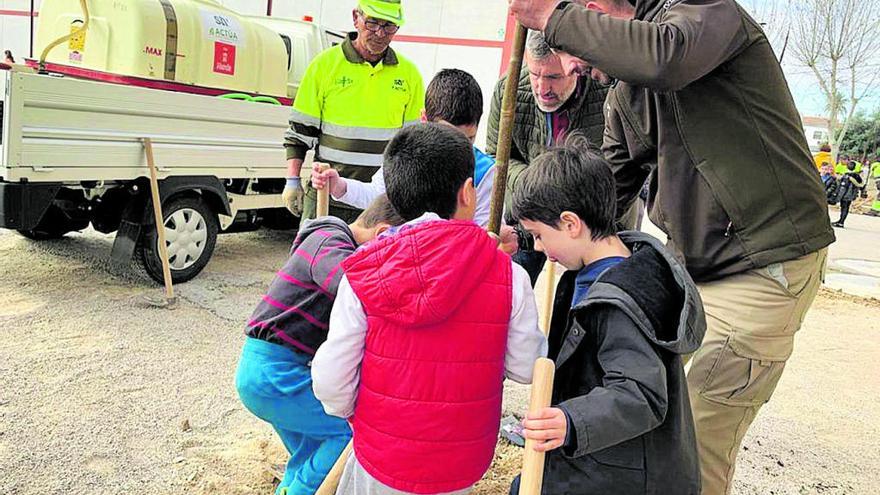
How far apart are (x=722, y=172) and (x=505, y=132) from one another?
68 centimetres

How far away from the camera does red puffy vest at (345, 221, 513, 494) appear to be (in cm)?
154

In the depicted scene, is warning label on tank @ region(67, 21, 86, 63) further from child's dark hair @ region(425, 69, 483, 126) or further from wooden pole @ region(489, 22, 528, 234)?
wooden pole @ region(489, 22, 528, 234)

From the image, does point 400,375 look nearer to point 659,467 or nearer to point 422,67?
point 659,467

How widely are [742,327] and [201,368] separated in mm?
3080

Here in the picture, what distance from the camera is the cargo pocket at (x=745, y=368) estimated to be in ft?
6.46

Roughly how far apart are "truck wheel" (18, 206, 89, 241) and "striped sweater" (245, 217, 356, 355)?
4325 millimetres

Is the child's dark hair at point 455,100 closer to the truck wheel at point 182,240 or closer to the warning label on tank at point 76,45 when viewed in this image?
the truck wheel at point 182,240

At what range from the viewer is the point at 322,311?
6.84 feet

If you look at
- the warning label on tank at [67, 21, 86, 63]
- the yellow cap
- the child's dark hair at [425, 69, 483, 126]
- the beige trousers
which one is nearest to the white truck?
the warning label on tank at [67, 21, 86, 63]

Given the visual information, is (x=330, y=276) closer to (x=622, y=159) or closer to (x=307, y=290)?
(x=307, y=290)

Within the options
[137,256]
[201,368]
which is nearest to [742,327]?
[201,368]

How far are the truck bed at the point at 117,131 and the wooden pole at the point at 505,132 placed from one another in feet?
10.7

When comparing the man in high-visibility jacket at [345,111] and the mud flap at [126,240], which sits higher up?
the man in high-visibility jacket at [345,111]

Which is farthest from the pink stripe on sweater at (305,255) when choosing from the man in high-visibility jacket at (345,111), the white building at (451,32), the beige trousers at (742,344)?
the white building at (451,32)
